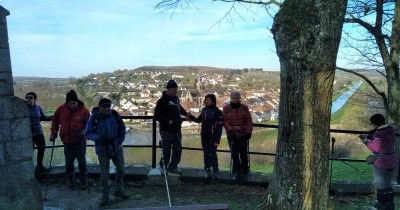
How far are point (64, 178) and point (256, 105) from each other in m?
5.29

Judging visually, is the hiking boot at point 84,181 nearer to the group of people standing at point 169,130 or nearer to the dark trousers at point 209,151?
the group of people standing at point 169,130

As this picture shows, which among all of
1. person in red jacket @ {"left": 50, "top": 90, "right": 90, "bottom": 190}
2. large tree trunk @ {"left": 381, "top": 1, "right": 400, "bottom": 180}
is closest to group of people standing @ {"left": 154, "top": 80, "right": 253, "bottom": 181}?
person in red jacket @ {"left": 50, "top": 90, "right": 90, "bottom": 190}

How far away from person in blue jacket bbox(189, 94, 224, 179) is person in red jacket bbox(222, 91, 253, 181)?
16 centimetres

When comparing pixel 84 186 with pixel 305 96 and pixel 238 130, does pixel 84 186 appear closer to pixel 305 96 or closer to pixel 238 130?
pixel 238 130

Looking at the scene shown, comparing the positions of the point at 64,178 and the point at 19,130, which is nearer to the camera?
the point at 19,130

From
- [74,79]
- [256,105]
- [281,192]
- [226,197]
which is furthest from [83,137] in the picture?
[74,79]

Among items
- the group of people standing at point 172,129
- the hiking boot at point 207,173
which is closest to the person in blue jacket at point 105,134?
the group of people standing at point 172,129

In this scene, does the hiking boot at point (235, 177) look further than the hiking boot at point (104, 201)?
Yes

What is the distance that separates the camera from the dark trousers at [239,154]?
26.3 ft

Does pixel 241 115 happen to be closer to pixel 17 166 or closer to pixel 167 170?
pixel 167 170

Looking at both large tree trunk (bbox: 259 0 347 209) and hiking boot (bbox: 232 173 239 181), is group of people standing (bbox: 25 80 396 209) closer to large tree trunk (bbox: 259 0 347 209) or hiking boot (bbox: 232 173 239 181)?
hiking boot (bbox: 232 173 239 181)

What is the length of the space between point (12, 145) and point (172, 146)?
10.6 ft

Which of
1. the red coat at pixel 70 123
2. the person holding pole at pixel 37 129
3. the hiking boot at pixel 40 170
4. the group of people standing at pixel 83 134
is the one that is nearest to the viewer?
the group of people standing at pixel 83 134

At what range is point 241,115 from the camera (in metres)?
7.95
